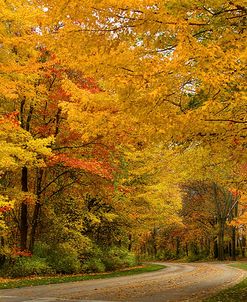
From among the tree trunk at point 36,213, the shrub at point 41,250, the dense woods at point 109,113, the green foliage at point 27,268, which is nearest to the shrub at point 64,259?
the dense woods at point 109,113

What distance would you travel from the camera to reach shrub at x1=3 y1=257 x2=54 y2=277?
16.6 metres

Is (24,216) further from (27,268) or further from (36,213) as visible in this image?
(27,268)

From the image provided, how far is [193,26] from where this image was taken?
252 inches

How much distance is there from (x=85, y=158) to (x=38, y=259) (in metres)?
4.92

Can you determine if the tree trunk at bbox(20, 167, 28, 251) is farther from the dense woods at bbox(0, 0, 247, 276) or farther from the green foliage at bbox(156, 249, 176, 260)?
the green foliage at bbox(156, 249, 176, 260)

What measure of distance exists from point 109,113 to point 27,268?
35.1 feet

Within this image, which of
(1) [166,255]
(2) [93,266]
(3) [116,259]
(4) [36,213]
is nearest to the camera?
(4) [36,213]

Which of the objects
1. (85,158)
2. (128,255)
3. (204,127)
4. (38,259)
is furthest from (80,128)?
(128,255)

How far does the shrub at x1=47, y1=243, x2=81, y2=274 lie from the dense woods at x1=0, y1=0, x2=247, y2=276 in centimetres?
5

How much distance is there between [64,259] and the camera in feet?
62.6

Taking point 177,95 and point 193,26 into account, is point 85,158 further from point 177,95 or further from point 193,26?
point 193,26

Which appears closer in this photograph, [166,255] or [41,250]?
[41,250]

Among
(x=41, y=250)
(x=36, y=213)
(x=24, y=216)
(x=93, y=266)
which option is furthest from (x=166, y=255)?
(x=24, y=216)

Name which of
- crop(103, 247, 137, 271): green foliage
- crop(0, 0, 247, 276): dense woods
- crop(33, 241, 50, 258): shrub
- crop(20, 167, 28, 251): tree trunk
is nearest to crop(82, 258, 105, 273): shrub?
crop(0, 0, 247, 276): dense woods
